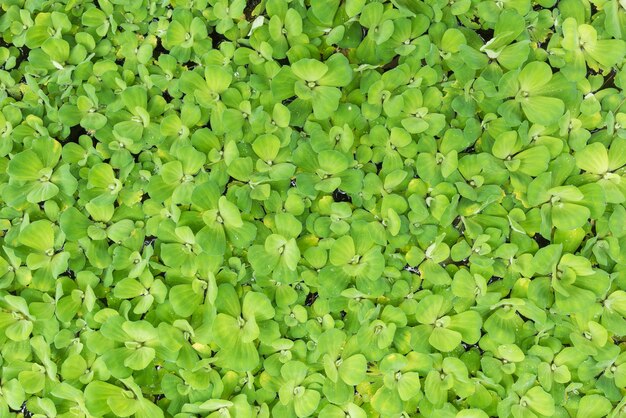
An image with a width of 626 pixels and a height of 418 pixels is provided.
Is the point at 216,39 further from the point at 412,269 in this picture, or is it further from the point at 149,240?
the point at 412,269

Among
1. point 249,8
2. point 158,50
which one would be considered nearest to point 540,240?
point 249,8

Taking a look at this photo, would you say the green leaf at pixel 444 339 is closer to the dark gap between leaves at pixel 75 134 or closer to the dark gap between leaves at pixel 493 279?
the dark gap between leaves at pixel 493 279

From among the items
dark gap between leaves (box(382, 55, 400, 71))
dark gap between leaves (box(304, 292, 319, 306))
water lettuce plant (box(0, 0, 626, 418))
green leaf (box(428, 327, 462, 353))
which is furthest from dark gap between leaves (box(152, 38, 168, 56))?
green leaf (box(428, 327, 462, 353))

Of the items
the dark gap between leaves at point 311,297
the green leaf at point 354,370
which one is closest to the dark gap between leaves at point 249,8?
the dark gap between leaves at point 311,297

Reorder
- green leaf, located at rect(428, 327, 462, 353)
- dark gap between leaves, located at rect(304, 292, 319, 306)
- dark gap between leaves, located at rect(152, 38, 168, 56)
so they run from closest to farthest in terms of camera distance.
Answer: green leaf, located at rect(428, 327, 462, 353) < dark gap between leaves, located at rect(304, 292, 319, 306) < dark gap between leaves, located at rect(152, 38, 168, 56)

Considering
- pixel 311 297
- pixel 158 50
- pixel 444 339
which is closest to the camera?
pixel 444 339

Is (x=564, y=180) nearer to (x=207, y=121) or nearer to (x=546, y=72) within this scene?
(x=546, y=72)

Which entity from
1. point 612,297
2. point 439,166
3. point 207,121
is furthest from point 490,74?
point 207,121

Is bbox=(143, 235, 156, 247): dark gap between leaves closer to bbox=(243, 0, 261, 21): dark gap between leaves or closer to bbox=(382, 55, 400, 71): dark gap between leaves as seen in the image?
bbox=(243, 0, 261, 21): dark gap between leaves

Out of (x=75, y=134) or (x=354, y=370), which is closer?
(x=354, y=370)
